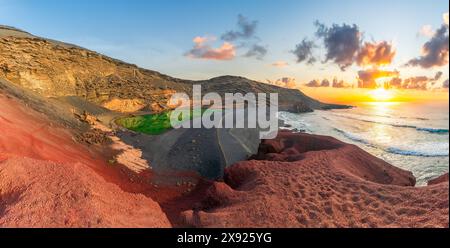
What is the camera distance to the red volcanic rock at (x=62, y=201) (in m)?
6.45

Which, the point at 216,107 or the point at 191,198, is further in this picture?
the point at 216,107

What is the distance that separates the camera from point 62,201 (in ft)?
23.4

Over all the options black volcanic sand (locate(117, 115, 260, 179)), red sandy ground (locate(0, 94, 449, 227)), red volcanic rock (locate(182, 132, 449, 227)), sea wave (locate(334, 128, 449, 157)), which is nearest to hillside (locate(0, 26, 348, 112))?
red sandy ground (locate(0, 94, 449, 227))

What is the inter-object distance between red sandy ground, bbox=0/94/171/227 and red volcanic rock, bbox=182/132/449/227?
1.89 m

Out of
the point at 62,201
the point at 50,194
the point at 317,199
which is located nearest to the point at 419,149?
the point at 317,199

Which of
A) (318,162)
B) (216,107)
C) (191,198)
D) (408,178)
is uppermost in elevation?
(216,107)

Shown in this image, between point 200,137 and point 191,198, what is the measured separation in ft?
29.3

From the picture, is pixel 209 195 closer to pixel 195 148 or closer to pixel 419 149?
pixel 195 148

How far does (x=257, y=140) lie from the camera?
81.2ft

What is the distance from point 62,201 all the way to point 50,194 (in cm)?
43

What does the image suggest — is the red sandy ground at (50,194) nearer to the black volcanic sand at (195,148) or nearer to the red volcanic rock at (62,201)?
the red volcanic rock at (62,201)
